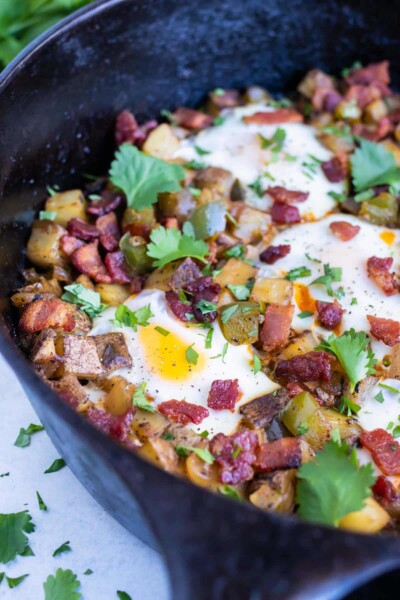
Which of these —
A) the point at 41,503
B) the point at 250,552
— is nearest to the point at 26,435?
the point at 41,503

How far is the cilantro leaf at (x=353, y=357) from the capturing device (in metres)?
2.58

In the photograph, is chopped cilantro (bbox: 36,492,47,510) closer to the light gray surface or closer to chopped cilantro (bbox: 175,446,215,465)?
the light gray surface

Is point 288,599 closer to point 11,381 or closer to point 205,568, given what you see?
point 205,568

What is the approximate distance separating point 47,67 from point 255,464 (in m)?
1.68

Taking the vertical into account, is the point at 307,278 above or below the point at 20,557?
below

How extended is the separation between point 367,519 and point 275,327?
0.80 meters

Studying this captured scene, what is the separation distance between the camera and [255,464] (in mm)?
2328

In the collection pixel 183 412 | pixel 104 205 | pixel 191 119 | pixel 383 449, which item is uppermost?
pixel 104 205

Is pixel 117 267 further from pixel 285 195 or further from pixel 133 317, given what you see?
pixel 285 195

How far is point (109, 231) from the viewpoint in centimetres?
310

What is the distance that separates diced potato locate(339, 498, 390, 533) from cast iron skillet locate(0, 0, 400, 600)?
0.74 ft

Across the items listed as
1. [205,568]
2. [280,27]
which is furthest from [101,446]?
[280,27]

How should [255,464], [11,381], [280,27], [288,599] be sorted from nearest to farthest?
1. [288,599]
2. [255,464]
3. [11,381]
4. [280,27]

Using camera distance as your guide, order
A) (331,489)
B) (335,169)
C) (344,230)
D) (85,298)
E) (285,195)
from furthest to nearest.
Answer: (335,169) → (285,195) → (344,230) → (85,298) → (331,489)
